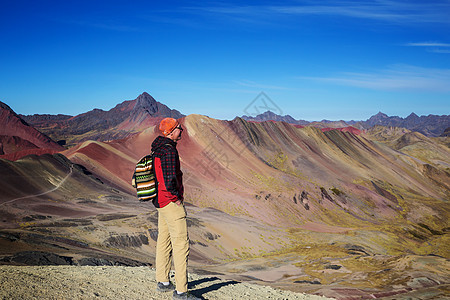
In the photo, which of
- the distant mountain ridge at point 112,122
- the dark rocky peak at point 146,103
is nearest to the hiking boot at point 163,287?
the distant mountain ridge at point 112,122

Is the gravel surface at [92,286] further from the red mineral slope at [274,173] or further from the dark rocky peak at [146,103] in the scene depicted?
the dark rocky peak at [146,103]

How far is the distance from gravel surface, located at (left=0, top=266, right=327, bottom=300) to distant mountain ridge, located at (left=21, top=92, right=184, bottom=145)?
377ft

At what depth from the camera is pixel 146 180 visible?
5773 mm

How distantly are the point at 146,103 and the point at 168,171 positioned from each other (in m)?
145

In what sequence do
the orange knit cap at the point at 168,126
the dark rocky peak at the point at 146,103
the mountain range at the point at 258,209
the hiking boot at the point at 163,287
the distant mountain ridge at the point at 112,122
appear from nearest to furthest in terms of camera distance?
1. the orange knit cap at the point at 168,126
2. the hiking boot at the point at 163,287
3. the mountain range at the point at 258,209
4. the distant mountain ridge at the point at 112,122
5. the dark rocky peak at the point at 146,103

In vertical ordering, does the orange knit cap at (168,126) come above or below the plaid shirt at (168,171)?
above

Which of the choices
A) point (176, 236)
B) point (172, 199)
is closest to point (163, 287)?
point (176, 236)

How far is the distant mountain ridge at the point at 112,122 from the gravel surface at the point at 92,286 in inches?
4519

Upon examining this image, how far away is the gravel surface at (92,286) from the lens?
217 inches

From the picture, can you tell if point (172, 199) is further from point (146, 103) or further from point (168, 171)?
point (146, 103)

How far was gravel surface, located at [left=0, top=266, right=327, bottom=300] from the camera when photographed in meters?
5.50

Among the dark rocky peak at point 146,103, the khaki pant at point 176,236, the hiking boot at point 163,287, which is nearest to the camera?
the khaki pant at point 176,236

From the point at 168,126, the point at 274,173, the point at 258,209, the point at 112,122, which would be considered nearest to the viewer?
the point at 168,126

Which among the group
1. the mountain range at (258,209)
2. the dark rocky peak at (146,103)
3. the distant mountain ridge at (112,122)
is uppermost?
the dark rocky peak at (146,103)
